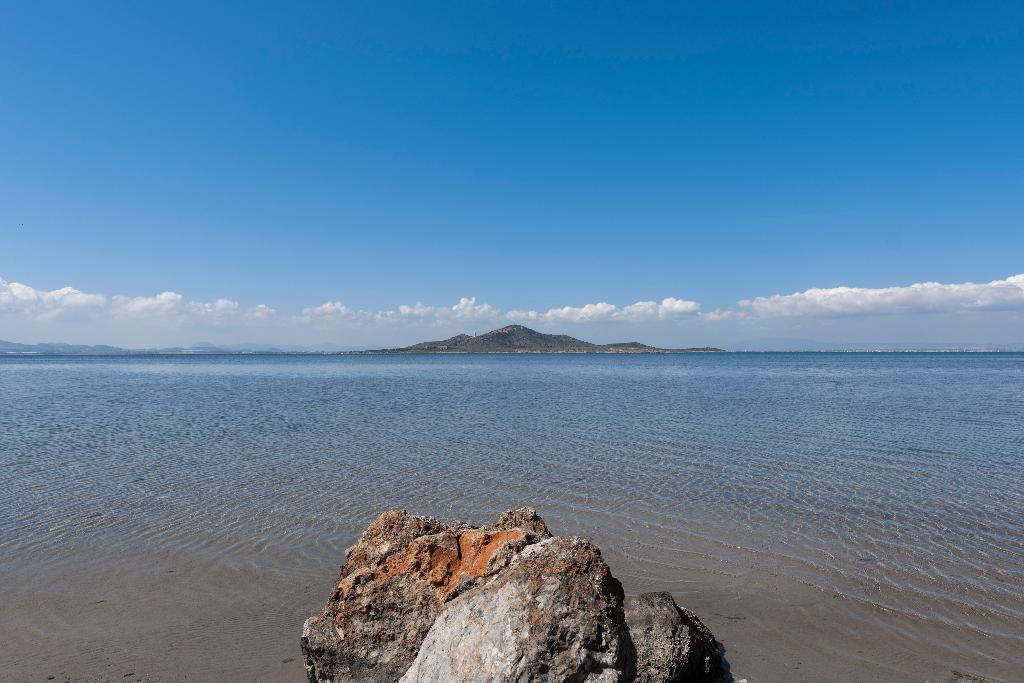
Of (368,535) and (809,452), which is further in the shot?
(809,452)

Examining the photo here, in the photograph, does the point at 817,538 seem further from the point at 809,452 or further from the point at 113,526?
the point at 113,526

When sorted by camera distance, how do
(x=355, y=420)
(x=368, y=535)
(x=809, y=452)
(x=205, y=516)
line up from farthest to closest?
(x=355, y=420) < (x=809, y=452) < (x=205, y=516) < (x=368, y=535)

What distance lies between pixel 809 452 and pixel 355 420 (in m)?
17.8

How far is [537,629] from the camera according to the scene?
4.25 metres

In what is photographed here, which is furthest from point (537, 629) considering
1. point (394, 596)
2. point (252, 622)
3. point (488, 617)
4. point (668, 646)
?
point (252, 622)

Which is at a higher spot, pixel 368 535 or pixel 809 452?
pixel 368 535

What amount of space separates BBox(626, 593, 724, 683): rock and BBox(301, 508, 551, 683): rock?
133cm

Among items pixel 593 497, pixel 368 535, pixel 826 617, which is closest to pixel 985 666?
pixel 826 617

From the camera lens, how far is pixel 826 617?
7562mm

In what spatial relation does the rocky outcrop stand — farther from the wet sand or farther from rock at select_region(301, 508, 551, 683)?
the wet sand

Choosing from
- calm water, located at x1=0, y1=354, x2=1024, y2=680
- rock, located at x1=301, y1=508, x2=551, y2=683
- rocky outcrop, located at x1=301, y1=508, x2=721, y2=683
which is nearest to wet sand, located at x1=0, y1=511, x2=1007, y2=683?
calm water, located at x1=0, y1=354, x2=1024, y2=680

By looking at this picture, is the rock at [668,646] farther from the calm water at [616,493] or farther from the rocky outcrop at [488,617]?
the calm water at [616,493]

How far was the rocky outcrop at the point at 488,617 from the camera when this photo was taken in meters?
4.24

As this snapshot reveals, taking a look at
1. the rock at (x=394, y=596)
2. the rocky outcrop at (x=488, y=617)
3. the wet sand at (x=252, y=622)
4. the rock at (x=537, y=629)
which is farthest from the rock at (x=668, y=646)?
the rock at (x=394, y=596)
